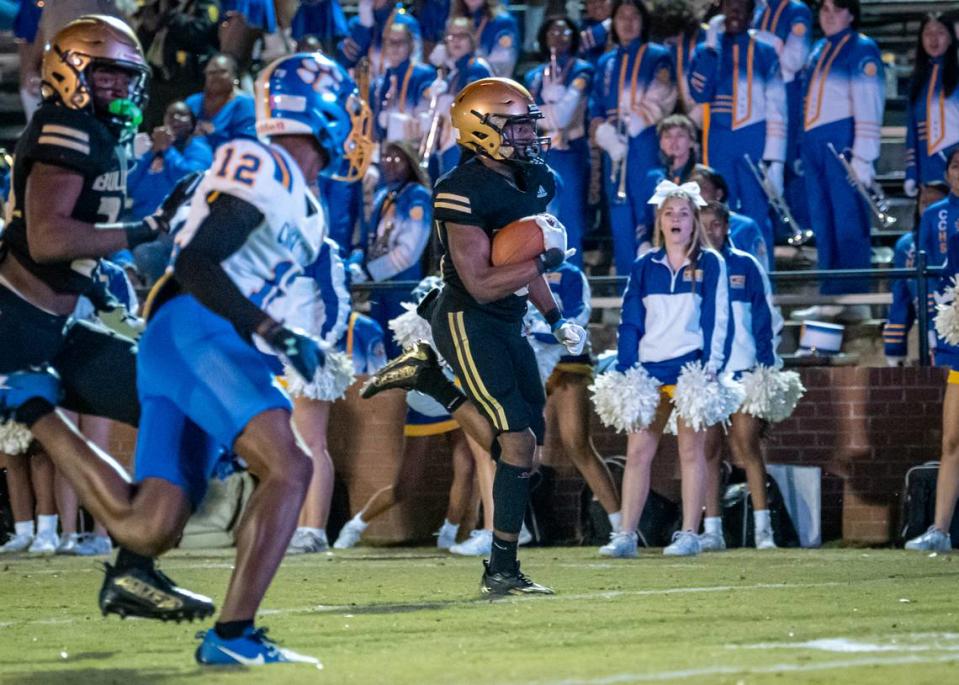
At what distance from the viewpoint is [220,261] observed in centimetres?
527

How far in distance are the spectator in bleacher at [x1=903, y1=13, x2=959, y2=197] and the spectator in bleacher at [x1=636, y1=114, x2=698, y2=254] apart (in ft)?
5.24

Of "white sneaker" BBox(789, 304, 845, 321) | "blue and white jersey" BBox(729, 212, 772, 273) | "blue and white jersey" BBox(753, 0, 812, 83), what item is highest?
"blue and white jersey" BBox(753, 0, 812, 83)

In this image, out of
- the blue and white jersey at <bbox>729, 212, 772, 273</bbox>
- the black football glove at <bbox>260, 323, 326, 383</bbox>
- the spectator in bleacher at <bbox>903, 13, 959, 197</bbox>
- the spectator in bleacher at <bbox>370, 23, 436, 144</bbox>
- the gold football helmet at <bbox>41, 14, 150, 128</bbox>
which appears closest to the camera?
the black football glove at <bbox>260, 323, 326, 383</bbox>

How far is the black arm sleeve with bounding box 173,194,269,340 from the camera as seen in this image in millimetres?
5160

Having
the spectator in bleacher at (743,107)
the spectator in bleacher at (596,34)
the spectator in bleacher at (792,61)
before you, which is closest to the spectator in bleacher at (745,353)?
the spectator in bleacher at (743,107)

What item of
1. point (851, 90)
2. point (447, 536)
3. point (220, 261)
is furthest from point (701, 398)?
point (220, 261)

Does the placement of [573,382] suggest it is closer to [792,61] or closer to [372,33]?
[792,61]

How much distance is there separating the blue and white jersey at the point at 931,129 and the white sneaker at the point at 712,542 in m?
3.71

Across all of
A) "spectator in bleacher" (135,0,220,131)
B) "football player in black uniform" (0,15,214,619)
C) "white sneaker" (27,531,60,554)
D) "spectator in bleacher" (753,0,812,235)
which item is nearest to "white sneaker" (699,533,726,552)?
"spectator in bleacher" (753,0,812,235)

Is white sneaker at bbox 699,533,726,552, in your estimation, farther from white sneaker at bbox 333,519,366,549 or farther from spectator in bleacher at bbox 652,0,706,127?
spectator in bleacher at bbox 652,0,706,127

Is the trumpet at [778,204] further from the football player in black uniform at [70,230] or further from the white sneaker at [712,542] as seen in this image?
the football player in black uniform at [70,230]

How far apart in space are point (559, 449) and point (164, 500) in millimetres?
6491

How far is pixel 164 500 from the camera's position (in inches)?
213

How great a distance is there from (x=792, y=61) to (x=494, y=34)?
2.62 meters
